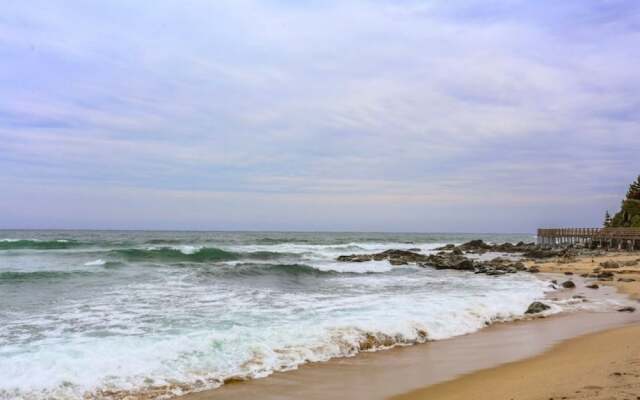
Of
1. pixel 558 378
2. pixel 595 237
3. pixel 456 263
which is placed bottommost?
pixel 456 263

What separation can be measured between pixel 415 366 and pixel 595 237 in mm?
43349

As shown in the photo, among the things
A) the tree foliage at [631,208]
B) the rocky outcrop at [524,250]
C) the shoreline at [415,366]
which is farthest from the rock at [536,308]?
the tree foliage at [631,208]

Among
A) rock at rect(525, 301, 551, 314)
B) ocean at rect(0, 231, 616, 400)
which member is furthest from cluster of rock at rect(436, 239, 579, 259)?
rock at rect(525, 301, 551, 314)

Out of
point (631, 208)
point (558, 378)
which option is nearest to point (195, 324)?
point (558, 378)

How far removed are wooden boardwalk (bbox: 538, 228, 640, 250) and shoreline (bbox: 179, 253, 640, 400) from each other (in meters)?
33.7

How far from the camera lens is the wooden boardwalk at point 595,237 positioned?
40.2 meters

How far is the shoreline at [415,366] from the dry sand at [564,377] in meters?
0.16

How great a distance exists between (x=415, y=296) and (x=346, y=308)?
124 inches

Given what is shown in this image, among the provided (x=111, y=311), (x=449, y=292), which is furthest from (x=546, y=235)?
(x=111, y=311)

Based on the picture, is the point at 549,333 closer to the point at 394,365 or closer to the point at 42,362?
the point at 394,365

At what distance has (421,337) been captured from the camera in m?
9.55

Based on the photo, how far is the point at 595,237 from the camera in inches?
1757

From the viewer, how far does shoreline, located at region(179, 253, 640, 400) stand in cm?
623

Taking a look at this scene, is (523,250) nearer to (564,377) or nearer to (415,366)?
(415,366)
